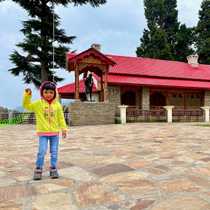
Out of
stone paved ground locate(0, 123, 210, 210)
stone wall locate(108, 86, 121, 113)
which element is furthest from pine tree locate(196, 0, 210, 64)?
stone paved ground locate(0, 123, 210, 210)

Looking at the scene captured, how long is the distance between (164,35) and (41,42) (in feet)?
70.6

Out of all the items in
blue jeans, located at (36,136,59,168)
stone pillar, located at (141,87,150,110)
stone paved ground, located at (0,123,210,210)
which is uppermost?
stone pillar, located at (141,87,150,110)

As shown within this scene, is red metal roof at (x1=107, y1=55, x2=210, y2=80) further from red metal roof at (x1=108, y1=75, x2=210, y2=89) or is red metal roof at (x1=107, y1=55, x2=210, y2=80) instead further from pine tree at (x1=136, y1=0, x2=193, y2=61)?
pine tree at (x1=136, y1=0, x2=193, y2=61)

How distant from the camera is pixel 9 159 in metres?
6.10

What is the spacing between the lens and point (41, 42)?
78.5ft

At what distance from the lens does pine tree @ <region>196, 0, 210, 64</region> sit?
4034 cm

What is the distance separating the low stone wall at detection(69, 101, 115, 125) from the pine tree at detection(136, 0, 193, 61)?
74.8 feet

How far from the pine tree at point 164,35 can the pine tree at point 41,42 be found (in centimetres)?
1630

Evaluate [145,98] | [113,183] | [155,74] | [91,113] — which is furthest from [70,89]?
[113,183]

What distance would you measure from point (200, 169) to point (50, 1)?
22.7m

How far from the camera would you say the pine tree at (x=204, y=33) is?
40.3 metres

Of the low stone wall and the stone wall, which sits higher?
the stone wall

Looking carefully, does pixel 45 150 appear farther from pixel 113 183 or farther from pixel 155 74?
pixel 155 74

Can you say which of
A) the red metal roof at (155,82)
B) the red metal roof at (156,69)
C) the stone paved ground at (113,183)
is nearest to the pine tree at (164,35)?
the red metal roof at (156,69)
